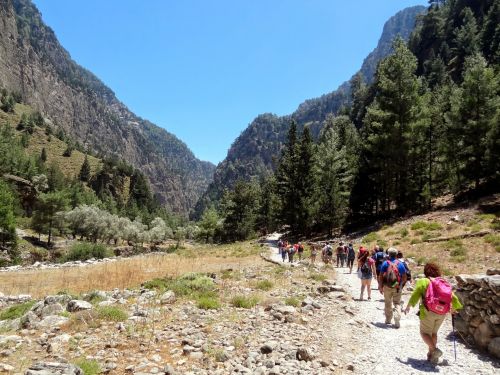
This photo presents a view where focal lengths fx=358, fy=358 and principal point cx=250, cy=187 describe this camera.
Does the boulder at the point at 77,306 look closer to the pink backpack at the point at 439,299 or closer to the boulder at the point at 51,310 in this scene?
the boulder at the point at 51,310

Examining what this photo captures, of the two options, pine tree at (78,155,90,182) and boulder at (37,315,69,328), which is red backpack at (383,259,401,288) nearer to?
boulder at (37,315,69,328)

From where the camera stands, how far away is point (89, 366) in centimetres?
648

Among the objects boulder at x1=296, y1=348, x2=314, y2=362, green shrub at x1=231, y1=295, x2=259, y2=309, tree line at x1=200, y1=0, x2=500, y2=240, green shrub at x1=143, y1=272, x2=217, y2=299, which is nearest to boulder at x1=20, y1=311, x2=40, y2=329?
green shrub at x1=143, y1=272, x2=217, y2=299

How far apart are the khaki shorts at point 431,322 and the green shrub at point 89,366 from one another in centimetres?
694

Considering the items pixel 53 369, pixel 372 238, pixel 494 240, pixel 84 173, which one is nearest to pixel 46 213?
pixel 372 238

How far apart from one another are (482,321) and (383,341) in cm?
249

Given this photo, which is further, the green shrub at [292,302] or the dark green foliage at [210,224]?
the dark green foliage at [210,224]

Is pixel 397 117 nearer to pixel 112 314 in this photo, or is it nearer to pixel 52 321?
pixel 112 314

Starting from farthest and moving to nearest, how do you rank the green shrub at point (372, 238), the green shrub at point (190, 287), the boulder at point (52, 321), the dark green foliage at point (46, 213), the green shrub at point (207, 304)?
the dark green foliage at point (46, 213) → the green shrub at point (372, 238) → the green shrub at point (190, 287) → the green shrub at point (207, 304) → the boulder at point (52, 321)

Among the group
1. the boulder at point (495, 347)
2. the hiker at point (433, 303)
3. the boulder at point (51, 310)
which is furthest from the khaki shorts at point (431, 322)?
the boulder at point (51, 310)

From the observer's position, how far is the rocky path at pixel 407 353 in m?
7.89

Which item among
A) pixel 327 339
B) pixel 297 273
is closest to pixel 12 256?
pixel 297 273

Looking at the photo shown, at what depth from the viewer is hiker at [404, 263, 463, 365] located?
794 cm

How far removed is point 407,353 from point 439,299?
6.19 ft
